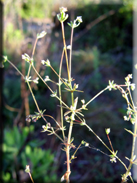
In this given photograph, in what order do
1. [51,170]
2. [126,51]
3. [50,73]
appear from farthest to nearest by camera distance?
1. [126,51]
2. [50,73]
3. [51,170]

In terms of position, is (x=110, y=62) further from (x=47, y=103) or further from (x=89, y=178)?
(x=89, y=178)

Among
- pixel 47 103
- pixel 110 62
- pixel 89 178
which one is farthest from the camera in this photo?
pixel 110 62

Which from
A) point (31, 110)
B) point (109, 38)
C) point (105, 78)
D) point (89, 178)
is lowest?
point (89, 178)

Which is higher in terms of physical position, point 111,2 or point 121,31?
point 111,2

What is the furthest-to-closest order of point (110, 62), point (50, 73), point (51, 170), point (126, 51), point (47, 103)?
point (126, 51) → point (110, 62) → point (47, 103) → point (50, 73) → point (51, 170)

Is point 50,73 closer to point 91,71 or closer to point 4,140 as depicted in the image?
point 4,140

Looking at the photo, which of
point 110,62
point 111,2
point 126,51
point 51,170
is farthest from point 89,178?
point 111,2

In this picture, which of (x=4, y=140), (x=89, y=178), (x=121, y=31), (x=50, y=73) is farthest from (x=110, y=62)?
(x=4, y=140)

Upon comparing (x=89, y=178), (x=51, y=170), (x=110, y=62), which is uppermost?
(x=110, y=62)

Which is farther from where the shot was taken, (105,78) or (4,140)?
(105,78)
